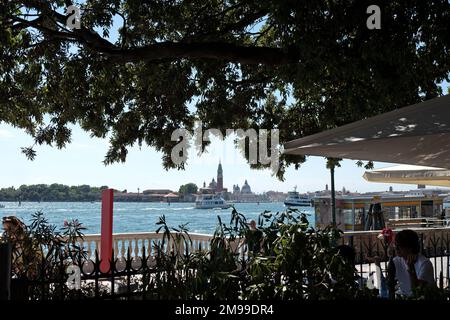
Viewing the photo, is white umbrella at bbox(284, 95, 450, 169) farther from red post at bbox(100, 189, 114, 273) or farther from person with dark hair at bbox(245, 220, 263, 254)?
red post at bbox(100, 189, 114, 273)

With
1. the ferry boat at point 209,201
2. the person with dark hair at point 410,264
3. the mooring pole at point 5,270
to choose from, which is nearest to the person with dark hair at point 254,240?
the mooring pole at point 5,270

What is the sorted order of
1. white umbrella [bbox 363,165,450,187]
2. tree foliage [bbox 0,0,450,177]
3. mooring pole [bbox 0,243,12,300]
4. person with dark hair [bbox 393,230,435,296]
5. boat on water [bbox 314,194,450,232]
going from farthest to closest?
boat on water [bbox 314,194,450,232] < white umbrella [bbox 363,165,450,187] < tree foliage [bbox 0,0,450,177] < person with dark hair [bbox 393,230,435,296] < mooring pole [bbox 0,243,12,300]

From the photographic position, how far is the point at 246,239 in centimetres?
292

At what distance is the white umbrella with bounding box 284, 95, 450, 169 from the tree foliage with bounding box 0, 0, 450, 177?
138cm

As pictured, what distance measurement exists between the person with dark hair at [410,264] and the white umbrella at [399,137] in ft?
2.98

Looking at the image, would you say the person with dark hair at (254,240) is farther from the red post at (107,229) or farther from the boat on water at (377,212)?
the boat on water at (377,212)

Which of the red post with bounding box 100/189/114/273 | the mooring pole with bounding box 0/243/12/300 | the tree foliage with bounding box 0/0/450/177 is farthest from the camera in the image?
the red post with bounding box 100/189/114/273

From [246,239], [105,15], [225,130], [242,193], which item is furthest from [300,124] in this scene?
[242,193]

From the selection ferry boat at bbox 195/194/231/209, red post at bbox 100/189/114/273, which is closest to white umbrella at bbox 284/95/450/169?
red post at bbox 100/189/114/273

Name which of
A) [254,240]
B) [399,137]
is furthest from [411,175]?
[254,240]

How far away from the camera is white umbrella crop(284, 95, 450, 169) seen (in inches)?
139

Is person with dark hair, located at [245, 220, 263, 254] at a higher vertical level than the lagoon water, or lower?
higher

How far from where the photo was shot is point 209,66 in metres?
9.30

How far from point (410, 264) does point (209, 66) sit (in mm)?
5701
